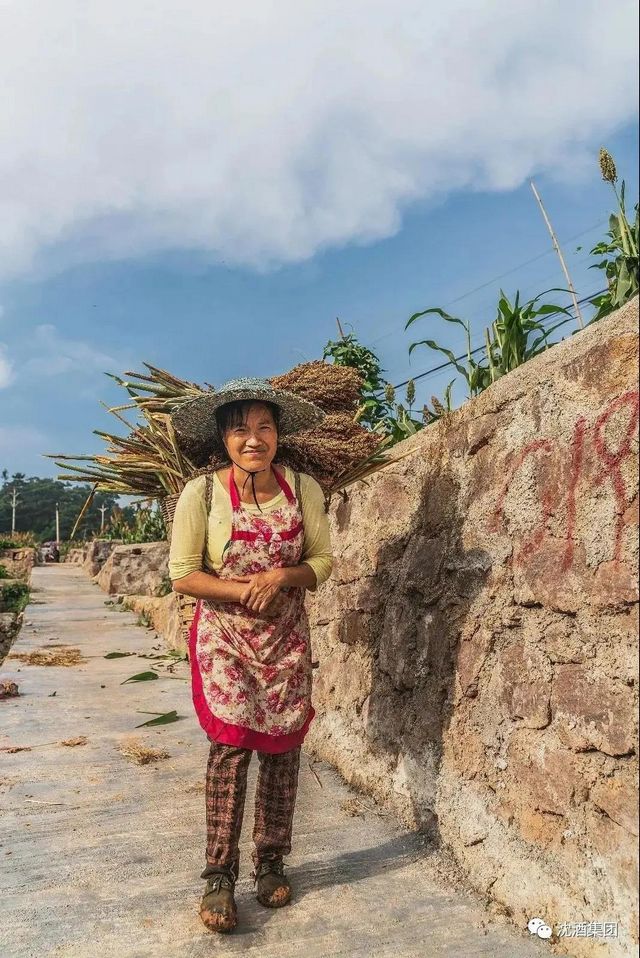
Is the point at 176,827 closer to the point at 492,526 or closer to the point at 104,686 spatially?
the point at 492,526

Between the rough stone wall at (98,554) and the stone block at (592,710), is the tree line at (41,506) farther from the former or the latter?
the stone block at (592,710)

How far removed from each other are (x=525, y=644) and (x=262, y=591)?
82 centimetres

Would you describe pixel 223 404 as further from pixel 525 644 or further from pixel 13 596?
pixel 13 596

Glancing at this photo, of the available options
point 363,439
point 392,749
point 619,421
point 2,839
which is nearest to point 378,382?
point 363,439

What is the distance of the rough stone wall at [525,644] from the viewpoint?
1.85m

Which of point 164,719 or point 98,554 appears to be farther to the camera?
point 98,554

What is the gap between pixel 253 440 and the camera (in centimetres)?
229

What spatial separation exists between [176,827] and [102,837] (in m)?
0.27

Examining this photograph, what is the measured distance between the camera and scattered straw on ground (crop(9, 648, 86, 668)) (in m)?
6.27

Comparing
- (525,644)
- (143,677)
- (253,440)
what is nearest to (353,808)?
(525,644)

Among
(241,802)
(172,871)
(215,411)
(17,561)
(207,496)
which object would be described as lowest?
(17,561)

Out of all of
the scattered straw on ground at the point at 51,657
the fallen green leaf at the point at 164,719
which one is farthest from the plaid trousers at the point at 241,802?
the scattered straw on ground at the point at 51,657

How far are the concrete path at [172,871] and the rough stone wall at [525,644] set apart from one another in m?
0.15

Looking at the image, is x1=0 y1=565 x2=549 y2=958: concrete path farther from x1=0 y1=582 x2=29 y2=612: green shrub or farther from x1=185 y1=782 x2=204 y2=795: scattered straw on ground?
x1=0 y1=582 x2=29 y2=612: green shrub
